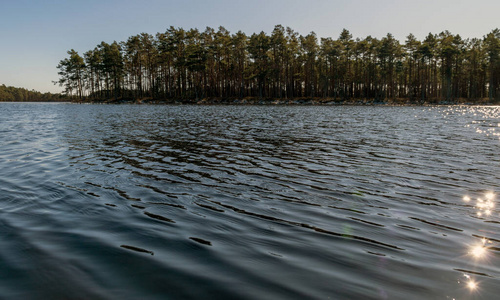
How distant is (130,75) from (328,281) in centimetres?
13963

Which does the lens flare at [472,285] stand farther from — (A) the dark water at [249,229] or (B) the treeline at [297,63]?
(B) the treeline at [297,63]

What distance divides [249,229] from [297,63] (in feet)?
380

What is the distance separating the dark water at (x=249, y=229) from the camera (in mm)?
3787

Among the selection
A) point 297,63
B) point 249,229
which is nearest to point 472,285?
point 249,229

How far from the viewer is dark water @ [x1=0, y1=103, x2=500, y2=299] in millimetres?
3787

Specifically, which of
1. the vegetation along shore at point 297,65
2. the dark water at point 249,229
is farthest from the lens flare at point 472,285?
the vegetation along shore at point 297,65

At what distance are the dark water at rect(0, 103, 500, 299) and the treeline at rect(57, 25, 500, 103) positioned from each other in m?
95.2

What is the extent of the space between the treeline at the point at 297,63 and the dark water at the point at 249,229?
95157 mm

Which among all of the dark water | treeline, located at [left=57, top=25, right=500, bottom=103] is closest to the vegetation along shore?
treeline, located at [left=57, top=25, right=500, bottom=103]

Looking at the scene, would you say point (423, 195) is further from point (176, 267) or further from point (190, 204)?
point (176, 267)

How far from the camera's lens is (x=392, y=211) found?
6508mm

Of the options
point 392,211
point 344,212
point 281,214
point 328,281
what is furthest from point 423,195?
point 328,281

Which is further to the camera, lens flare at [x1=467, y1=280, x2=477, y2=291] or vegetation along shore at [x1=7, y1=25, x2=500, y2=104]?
vegetation along shore at [x1=7, y1=25, x2=500, y2=104]

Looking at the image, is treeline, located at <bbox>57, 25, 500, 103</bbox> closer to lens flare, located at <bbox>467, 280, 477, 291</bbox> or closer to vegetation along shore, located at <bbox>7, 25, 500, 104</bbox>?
vegetation along shore, located at <bbox>7, 25, 500, 104</bbox>
